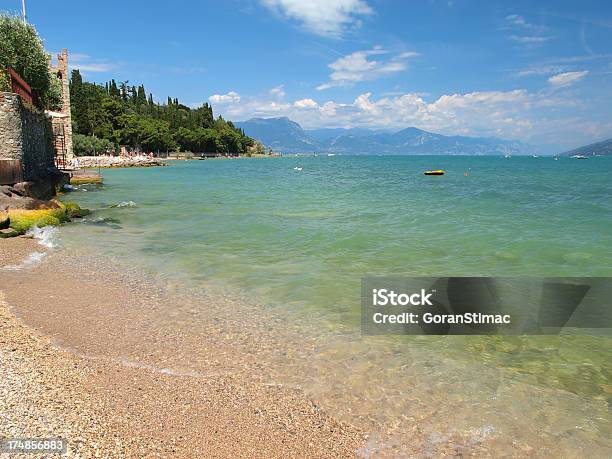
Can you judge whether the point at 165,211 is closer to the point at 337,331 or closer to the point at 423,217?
the point at 423,217

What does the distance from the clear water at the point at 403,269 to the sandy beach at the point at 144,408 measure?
832mm

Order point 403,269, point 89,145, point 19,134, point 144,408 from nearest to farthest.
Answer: point 144,408 → point 403,269 → point 19,134 → point 89,145

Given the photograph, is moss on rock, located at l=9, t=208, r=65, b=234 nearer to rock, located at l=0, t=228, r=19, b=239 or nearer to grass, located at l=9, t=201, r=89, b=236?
grass, located at l=9, t=201, r=89, b=236

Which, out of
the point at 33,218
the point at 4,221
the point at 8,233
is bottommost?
the point at 8,233

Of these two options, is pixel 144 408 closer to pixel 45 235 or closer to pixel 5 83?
pixel 45 235

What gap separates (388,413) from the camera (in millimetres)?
6137

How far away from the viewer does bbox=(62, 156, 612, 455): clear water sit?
6.39 m

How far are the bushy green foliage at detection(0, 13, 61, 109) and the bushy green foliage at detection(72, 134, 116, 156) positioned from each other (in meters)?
48.5

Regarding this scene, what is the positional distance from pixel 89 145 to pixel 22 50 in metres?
57.5

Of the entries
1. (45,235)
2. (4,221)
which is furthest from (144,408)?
(4,221)

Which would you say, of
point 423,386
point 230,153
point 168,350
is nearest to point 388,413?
point 423,386

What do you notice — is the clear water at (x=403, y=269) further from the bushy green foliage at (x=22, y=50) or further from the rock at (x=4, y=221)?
the bushy green foliage at (x=22, y=50)

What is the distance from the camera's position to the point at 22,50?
4106 cm

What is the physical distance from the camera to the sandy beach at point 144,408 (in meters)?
5.09
